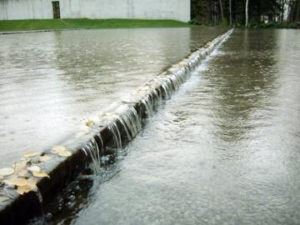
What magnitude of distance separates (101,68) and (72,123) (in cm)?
523

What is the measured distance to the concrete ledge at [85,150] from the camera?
2.95 metres

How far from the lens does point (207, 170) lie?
162 inches

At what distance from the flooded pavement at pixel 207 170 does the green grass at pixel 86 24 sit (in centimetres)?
3607

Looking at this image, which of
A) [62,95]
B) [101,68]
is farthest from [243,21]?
[62,95]

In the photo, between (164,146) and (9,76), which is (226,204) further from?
(9,76)

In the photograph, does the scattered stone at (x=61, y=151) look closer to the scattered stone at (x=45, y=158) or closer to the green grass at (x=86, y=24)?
the scattered stone at (x=45, y=158)

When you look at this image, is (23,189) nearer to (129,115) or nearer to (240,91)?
(129,115)

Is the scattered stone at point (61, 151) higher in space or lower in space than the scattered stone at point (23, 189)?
higher

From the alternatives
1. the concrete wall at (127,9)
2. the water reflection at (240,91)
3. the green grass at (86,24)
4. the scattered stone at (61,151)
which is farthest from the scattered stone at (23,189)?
the concrete wall at (127,9)

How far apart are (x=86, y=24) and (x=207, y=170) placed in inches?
1648

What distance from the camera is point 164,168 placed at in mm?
4188

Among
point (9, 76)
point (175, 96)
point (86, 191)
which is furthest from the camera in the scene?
point (9, 76)

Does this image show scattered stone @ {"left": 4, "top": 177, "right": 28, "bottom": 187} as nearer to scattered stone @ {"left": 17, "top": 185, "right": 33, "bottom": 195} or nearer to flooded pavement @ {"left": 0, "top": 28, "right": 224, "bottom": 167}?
scattered stone @ {"left": 17, "top": 185, "right": 33, "bottom": 195}

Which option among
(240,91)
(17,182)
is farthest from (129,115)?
(240,91)
